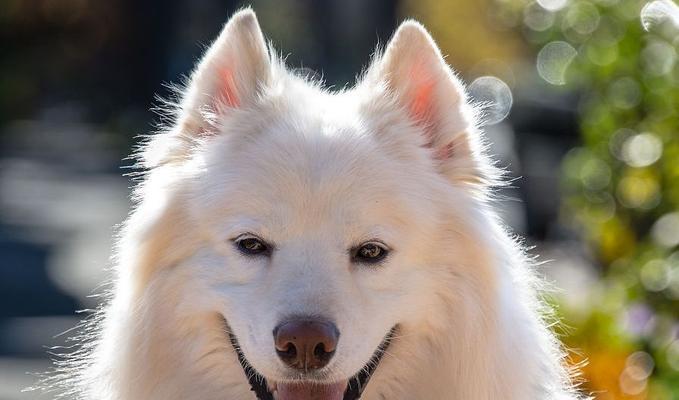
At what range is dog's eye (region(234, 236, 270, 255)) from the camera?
3975mm

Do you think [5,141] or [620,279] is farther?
[5,141]

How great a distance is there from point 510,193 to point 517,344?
1228 centimetres

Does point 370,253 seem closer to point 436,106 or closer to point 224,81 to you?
point 436,106

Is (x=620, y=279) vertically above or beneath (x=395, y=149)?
beneath

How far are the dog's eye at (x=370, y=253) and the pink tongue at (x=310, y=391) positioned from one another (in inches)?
16.6

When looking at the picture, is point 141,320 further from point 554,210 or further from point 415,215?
point 554,210

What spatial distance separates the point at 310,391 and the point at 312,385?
0.08 feet

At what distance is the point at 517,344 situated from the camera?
13.4 ft

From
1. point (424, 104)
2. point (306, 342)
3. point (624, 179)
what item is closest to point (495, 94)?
point (624, 179)

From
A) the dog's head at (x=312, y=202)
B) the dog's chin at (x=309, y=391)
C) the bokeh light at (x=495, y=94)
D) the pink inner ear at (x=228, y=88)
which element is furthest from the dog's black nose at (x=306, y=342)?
the bokeh light at (x=495, y=94)

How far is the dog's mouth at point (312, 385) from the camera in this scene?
3840mm

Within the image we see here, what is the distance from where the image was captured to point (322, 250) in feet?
12.9

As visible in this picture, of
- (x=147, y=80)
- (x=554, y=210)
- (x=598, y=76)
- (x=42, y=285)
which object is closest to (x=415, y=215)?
(x=598, y=76)

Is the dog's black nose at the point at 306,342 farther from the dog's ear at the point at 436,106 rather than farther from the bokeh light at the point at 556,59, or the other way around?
the bokeh light at the point at 556,59
